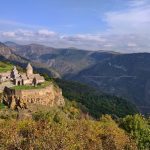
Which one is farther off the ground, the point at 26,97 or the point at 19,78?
the point at 19,78

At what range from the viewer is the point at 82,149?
63.3m

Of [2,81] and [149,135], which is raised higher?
[2,81]

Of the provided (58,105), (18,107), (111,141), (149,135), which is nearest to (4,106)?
(18,107)

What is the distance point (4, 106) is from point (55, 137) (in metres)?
73.3

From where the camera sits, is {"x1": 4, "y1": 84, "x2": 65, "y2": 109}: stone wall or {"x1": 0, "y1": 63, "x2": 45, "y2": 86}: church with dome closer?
{"x1": 4, "y1": 84, "x2": 65, "y2": 109}: stone wall

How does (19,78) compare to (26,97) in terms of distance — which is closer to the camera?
(26,97)

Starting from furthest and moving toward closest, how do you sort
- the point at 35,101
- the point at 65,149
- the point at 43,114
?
the point at 35,101 → the point at 43,114 → the point at 65,149

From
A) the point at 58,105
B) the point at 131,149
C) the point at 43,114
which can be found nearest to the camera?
the point at 131,149

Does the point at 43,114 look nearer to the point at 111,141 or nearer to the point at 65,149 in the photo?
the point at 111,141

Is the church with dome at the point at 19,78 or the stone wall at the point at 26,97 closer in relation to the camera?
the stone wall at the point at 26,97

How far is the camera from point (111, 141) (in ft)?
238

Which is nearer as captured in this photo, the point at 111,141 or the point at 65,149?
the point at 65,149

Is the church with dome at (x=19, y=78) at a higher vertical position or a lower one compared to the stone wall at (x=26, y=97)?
higher

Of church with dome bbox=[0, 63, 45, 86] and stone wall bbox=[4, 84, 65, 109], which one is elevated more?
church with dome bbox=[0, 63, 45, 86]
